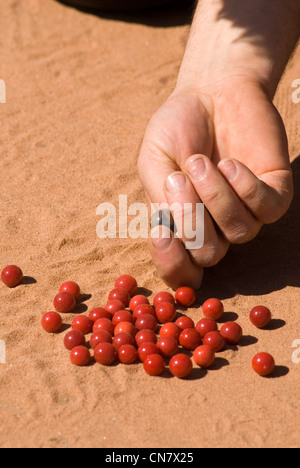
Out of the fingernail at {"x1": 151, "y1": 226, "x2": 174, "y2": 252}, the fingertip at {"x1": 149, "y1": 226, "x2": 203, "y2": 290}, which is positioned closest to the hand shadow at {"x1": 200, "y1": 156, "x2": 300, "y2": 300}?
the fingertip at {"x1": 149, "y1": 226, "x2": 203, "y2": 290}

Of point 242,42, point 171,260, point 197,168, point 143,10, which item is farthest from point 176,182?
point 143,10

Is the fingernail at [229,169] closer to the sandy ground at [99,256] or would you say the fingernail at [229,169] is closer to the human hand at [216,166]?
the human hand at [216,166]

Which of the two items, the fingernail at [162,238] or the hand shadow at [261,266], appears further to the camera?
the hand shadow at [261,266]

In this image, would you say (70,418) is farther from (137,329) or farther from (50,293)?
(50,293)

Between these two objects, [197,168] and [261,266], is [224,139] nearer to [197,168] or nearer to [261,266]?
[197,168]

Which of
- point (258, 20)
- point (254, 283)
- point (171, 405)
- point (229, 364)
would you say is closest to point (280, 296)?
point (254, 283)

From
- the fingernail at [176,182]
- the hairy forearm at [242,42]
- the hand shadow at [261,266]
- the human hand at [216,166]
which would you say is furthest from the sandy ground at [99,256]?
the hairy forearm at [242,42]
